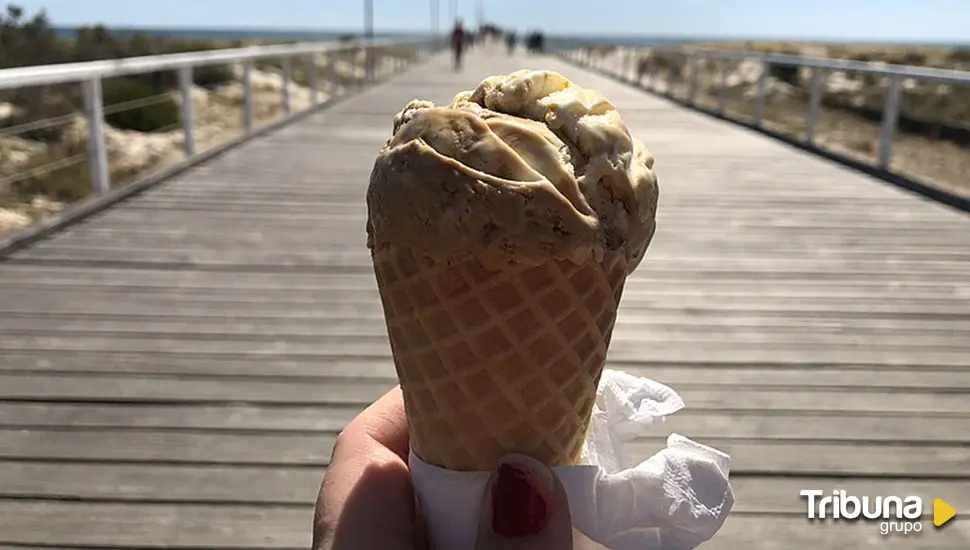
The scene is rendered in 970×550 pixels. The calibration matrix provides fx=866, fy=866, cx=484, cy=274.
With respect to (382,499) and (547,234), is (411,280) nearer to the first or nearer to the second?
(547,234)

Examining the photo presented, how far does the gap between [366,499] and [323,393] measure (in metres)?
1.91

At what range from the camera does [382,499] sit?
1.32 m

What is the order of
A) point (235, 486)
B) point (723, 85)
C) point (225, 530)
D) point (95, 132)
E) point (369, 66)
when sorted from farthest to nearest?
point (369, 66), point (723, 85), point (95, 132), point (235, 486), point (225, 530)

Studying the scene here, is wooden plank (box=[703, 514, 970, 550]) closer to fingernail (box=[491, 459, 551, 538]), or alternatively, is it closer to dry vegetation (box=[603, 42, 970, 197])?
fingernail (box=[491, 459, 551, 538])

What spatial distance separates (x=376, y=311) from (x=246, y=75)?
21.9 feet

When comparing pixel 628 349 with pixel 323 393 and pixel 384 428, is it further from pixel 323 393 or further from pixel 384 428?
pixel 384 428

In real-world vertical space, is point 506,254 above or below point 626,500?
above

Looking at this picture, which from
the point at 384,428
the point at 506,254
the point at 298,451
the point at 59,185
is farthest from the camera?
the point at 59,185

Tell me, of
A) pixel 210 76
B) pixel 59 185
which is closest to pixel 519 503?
pixel 59 185

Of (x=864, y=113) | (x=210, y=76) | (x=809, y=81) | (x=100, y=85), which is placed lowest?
(x=864, y=113)

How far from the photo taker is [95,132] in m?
6.14

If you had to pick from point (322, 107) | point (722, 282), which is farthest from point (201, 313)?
point (322, 107)

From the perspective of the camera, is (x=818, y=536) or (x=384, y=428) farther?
(x=818, y=536)

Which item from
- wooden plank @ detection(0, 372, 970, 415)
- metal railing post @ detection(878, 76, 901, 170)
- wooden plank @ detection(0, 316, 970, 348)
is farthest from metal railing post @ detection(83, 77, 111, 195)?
metal railing post @ detection(878, 76, 901, 170)
